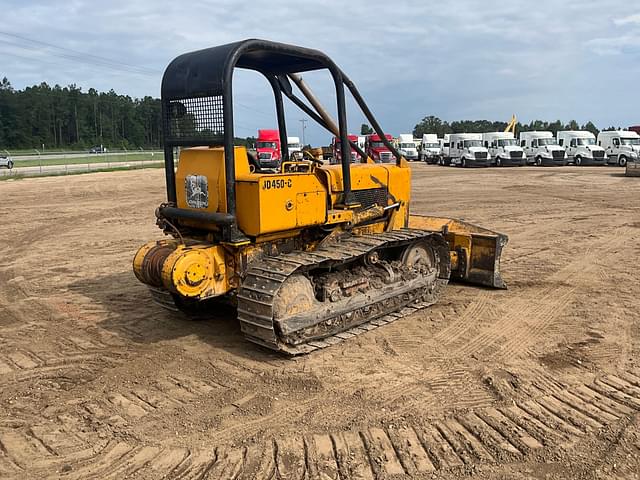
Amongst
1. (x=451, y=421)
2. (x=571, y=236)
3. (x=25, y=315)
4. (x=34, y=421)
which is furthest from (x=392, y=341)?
(x=571, y=236)

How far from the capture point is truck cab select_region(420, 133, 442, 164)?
155 ft

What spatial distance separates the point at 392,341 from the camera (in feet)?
20.3

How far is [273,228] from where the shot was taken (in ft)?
18.8

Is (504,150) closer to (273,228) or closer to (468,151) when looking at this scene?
(468,151)

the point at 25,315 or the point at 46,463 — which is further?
the point at 25,315

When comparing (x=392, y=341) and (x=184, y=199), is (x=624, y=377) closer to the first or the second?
(x=392, y=341)

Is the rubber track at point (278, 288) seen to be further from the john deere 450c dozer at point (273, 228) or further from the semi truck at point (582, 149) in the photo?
the semi truck at point (582, 149)

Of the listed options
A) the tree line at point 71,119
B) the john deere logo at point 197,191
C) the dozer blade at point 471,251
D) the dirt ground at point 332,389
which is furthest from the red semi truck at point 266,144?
the tree line at point 71,119

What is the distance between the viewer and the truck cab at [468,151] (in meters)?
40.0

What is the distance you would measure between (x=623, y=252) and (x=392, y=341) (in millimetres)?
6952

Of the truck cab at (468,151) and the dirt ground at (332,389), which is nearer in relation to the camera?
the dirt ground at (332,389)

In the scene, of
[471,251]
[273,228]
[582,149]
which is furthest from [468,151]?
[273,228]

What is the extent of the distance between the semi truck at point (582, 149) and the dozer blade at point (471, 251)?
35.2 m

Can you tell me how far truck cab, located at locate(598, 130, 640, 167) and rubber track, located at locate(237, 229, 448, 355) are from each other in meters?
37.2
